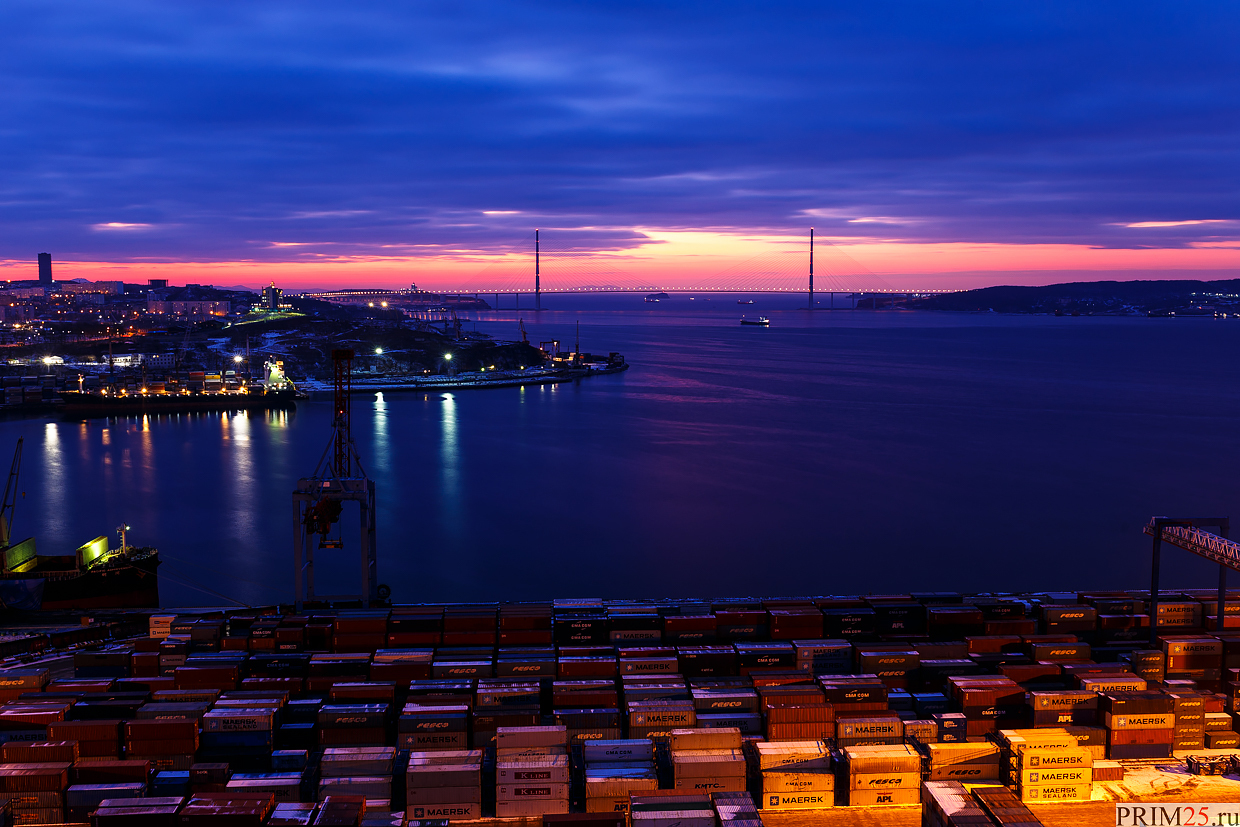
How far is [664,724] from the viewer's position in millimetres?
5219

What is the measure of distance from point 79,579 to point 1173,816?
9718mm

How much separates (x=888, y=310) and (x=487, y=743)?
109 meters

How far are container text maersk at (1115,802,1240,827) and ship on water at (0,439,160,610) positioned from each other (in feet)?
30.5

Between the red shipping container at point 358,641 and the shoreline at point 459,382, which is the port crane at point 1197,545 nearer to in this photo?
the red shipping container at point 358,641

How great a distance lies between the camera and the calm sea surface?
35.6 ft

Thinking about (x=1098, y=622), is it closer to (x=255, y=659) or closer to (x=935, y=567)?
(x=935, y=567)

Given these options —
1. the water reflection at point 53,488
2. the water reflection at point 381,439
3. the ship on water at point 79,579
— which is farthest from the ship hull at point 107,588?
the water reflection at point 381,439

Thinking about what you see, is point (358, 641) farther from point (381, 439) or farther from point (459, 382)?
point (459, 382)

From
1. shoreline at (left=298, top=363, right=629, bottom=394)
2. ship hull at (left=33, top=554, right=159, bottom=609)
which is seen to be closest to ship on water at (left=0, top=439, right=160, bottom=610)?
ship hull at (left=33, top=554, right=159, bottom=609)

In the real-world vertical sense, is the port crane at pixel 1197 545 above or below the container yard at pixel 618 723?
above

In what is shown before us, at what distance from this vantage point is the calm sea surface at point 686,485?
10859 mm

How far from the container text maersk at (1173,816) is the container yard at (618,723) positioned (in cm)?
71

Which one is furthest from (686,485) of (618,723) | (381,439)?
(618,723)

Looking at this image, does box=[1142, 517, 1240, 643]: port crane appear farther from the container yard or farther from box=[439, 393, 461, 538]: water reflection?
box=[439, 393, 461, 538]: water reflection
